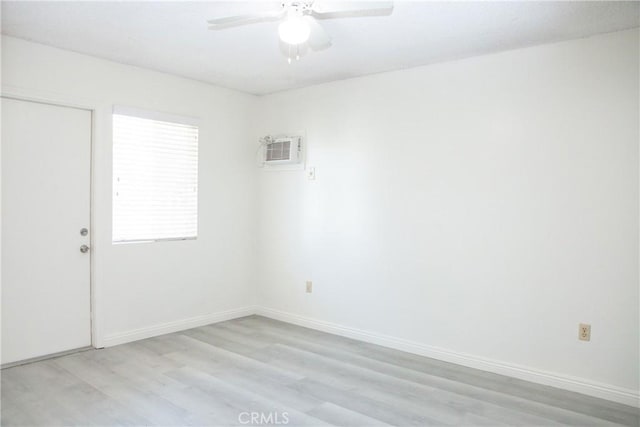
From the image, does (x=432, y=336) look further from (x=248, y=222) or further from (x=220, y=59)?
(x=220, y=59)

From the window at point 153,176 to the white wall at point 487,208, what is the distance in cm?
105

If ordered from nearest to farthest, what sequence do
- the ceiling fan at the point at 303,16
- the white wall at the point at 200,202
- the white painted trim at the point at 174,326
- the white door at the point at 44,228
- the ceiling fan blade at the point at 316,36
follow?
the ceiling fan at the point at 303,16, the ceiling fan blade at the point at 316,36, the white door at the point at 44,228, the white wall at the point at 200,202, the white painted trim at the point at 174,326

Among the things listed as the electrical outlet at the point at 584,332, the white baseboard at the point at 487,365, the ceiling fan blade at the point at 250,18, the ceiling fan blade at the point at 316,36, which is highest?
the ceiling fan blade at the point at 316,36

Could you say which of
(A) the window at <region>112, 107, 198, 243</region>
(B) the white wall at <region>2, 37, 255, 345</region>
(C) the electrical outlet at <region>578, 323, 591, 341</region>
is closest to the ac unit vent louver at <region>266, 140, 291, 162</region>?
(B) the white wall at <region>2, 37, 255, 345</region>

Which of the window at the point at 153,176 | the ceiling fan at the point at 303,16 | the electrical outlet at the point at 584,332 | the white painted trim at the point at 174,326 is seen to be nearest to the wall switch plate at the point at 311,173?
the window at the point at 153,176

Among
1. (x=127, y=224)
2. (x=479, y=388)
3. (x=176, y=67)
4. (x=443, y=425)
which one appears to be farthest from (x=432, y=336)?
(x=176, y=67)

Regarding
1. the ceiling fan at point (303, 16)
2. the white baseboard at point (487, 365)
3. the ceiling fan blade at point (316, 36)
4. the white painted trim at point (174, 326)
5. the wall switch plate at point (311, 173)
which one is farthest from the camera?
the wall switch plate at point (311, 173)

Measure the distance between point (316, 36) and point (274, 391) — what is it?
225 centimetres

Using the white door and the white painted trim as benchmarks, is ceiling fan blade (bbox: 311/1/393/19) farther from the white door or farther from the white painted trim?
the white painted trim

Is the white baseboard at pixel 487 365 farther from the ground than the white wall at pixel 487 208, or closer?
closer

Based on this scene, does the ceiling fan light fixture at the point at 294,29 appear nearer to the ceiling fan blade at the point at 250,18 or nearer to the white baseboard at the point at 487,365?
the ceiling fan blade at the point at 250,18

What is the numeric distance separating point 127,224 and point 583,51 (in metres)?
3.73

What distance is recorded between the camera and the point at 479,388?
9.86 feet

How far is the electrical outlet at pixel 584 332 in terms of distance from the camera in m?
2.96
